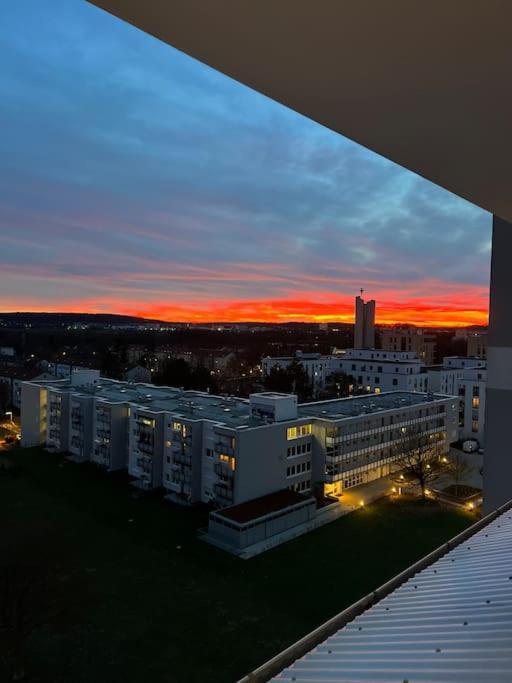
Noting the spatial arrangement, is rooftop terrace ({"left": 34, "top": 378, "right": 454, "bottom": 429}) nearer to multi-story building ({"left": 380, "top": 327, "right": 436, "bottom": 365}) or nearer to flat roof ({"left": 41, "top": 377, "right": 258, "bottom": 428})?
flat roof ({"left": 41, "top": 377, "right": 258, "bottom": 428})

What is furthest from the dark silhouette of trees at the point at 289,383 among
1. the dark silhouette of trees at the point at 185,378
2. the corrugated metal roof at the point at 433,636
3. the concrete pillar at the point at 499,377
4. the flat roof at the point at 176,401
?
the corrugated metal roof at the point at 433,636

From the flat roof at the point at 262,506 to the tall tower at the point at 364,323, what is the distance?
46.0 metres

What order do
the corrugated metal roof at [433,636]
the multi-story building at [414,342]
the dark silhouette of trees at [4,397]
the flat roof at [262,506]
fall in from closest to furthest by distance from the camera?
1. the corrugated metal roof at [433,636]
2. the flat roof at [262,506]
3. the dark silhouette of trees at [4,397]
4. the multi-story building at [414,342]

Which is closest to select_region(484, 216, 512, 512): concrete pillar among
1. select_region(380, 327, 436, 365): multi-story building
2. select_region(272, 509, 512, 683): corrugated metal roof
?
select_region(272, 509, 512, 683): corrugated metal roof

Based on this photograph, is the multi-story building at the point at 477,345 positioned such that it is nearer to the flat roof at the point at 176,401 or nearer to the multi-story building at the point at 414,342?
the multi-story building at the point at 414,342

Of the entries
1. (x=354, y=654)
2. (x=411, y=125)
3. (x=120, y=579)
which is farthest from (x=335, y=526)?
(x=411, y=125)

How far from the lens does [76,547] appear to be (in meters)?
12.7

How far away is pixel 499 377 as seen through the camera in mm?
5586

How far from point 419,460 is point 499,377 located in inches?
536

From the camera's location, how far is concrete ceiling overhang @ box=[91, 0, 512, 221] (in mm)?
→ 918

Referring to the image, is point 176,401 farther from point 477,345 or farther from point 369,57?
point 477,345

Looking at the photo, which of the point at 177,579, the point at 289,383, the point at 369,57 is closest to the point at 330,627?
the point at 369,57

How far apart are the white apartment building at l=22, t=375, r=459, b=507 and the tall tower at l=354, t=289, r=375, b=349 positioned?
37842 mm

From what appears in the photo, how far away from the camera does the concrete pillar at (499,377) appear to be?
526 centimetres
